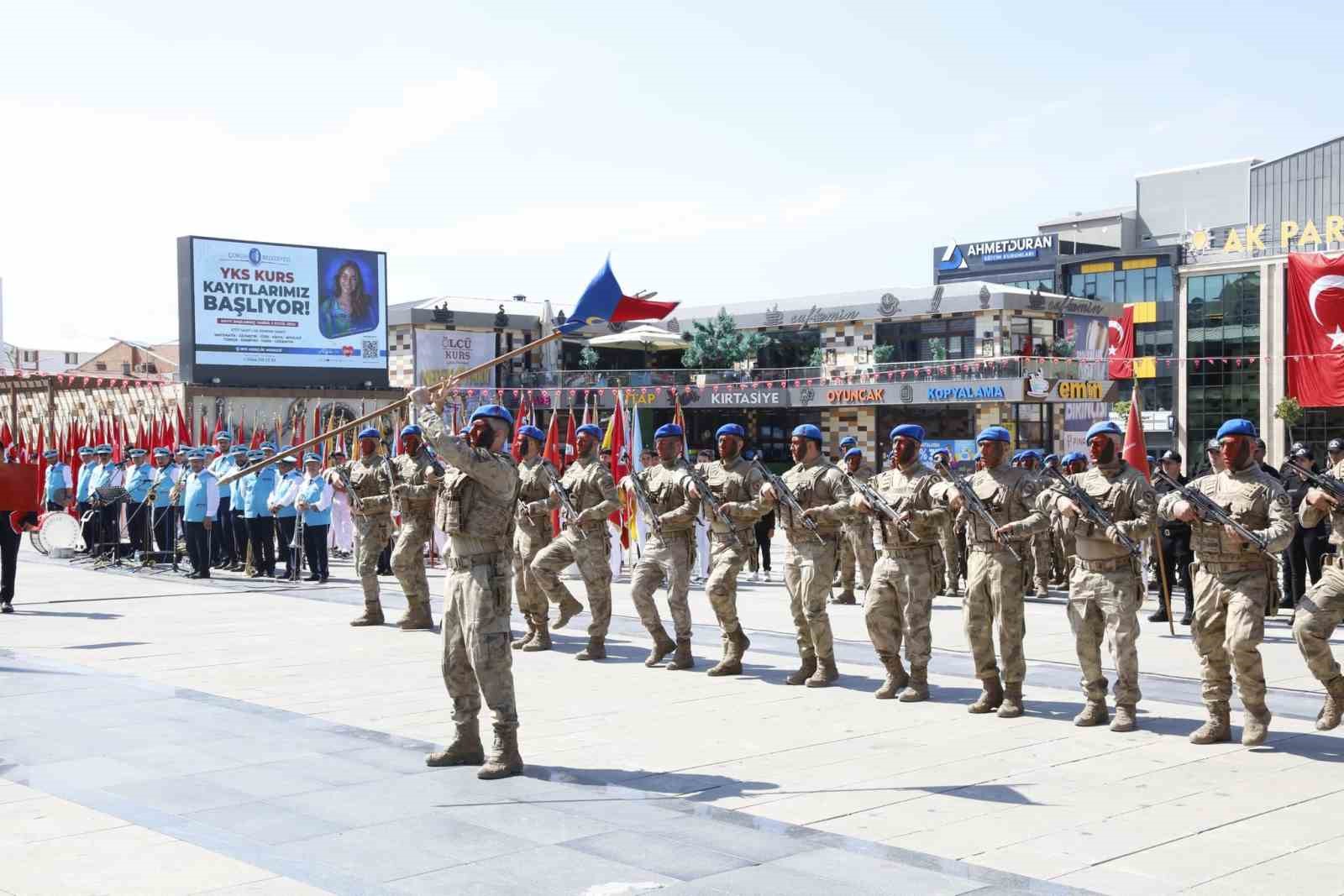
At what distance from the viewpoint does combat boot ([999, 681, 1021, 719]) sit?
9.45 m

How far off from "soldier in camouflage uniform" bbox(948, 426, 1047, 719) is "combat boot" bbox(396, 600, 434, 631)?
6483mm

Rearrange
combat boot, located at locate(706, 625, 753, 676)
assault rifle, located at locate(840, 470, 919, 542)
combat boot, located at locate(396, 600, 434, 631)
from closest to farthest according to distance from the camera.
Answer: assault rifle, located at locate(840, 470, 919, 542)
combat boot, located at locate(706, 625, 753, 676)
combat boot, located at locate(396, 600, 434, 631)

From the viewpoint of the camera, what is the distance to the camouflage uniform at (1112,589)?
893cm

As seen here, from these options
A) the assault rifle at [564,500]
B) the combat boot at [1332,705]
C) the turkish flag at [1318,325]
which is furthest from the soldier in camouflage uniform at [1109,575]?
the turkish flag at [1318,325]

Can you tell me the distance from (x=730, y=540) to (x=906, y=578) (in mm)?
1666

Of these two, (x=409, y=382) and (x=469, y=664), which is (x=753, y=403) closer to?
(x=409, y=382)

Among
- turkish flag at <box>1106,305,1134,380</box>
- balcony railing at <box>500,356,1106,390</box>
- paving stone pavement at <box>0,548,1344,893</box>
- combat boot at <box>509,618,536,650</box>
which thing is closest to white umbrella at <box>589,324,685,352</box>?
balcony railing at <box>500,356,1106,390</box>

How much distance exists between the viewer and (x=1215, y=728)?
334 inches

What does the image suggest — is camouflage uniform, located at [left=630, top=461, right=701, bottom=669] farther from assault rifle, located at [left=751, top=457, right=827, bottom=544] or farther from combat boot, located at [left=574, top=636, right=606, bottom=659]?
assault rifle, located at [left=751, top=457, right=827, bottom=544]

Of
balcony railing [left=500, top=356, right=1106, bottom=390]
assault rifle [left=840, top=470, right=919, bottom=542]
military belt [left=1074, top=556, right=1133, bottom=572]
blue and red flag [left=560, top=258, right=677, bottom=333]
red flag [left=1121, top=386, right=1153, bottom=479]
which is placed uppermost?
balcony railing [left=500, top=356, right=1106, bottom=390]

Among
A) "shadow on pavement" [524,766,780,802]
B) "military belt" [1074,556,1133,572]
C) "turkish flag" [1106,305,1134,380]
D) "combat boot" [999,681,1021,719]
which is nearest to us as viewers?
"shadow on pavement" [524,766,780,802]

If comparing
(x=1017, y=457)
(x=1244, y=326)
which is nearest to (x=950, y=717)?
(x=1017, y=457)

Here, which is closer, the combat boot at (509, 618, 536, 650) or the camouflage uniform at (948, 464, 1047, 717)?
the camouflage uniform at (948, 464, 1047, 717)

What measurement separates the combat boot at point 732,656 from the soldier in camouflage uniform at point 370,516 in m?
4.70
